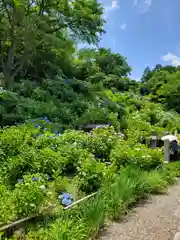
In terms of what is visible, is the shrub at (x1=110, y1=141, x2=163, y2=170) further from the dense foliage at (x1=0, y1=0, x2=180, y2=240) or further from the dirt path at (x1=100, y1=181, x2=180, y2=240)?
the dirt path at (x1=100, y1=181, x2=180, y2=240)

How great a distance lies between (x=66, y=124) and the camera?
886cm

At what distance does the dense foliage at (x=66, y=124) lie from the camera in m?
3.62

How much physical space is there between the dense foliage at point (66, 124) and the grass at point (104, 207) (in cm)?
1

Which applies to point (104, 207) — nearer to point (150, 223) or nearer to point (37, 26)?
point (150, 223)

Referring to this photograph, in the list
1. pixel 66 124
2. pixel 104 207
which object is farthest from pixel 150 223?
pixel 66 124

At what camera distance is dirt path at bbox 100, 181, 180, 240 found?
3.49 meters

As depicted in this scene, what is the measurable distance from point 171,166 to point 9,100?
5.25m

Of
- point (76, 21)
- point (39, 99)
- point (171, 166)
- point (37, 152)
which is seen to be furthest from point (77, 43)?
point (37, 152)

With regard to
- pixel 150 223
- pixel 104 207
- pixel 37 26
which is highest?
pixel 37 26

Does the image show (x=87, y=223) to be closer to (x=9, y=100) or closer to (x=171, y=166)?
(x=171, y=166)

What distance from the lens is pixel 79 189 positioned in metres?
4.43

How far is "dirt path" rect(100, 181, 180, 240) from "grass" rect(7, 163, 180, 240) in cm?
16

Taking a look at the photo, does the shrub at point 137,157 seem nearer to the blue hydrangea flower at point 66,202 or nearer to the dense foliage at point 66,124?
the dense foliage at point 66,124

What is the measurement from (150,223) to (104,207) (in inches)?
28.9
